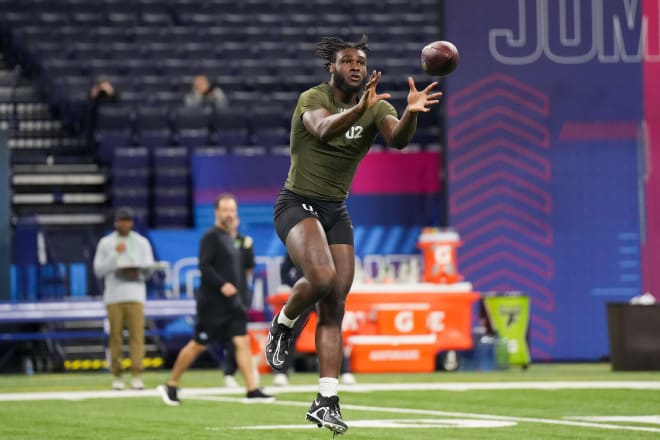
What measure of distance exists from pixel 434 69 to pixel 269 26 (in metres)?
22.4

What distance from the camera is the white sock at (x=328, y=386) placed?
8.23 meters

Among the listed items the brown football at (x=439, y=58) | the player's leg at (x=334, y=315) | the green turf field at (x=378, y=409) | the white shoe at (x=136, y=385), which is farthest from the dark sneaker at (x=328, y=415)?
the white shoe at (x=136, y=385)

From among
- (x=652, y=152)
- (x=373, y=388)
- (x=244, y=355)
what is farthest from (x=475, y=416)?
(x=652, y=152)

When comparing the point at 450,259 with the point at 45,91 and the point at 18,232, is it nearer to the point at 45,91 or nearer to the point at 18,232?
the point at 18,232

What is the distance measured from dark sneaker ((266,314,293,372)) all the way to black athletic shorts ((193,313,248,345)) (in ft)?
16.4

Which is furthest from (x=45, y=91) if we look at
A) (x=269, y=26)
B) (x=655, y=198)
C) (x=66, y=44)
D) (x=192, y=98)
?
(x=655, y=198)

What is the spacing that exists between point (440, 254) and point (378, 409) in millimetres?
7903

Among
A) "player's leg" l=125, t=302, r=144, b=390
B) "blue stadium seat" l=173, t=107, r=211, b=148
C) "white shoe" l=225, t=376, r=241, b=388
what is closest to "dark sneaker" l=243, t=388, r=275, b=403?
"white shoe" l=225, t=376, r=241, b=388

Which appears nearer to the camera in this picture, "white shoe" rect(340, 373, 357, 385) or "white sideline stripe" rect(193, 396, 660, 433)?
"white sideline stripe" rect(193, 396, 660, 433)

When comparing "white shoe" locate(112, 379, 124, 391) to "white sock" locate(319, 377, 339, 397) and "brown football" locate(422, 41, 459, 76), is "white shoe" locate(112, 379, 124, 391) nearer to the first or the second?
"white sock" locate(319, 377, 339, 397)

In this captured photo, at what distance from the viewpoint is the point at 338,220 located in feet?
29.1

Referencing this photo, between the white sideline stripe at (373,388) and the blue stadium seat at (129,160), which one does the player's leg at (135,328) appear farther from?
the blue stadium seat at (129,160)

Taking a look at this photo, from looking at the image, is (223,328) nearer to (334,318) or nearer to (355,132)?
(334,318)

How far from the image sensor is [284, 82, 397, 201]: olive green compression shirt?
8.66 meters
